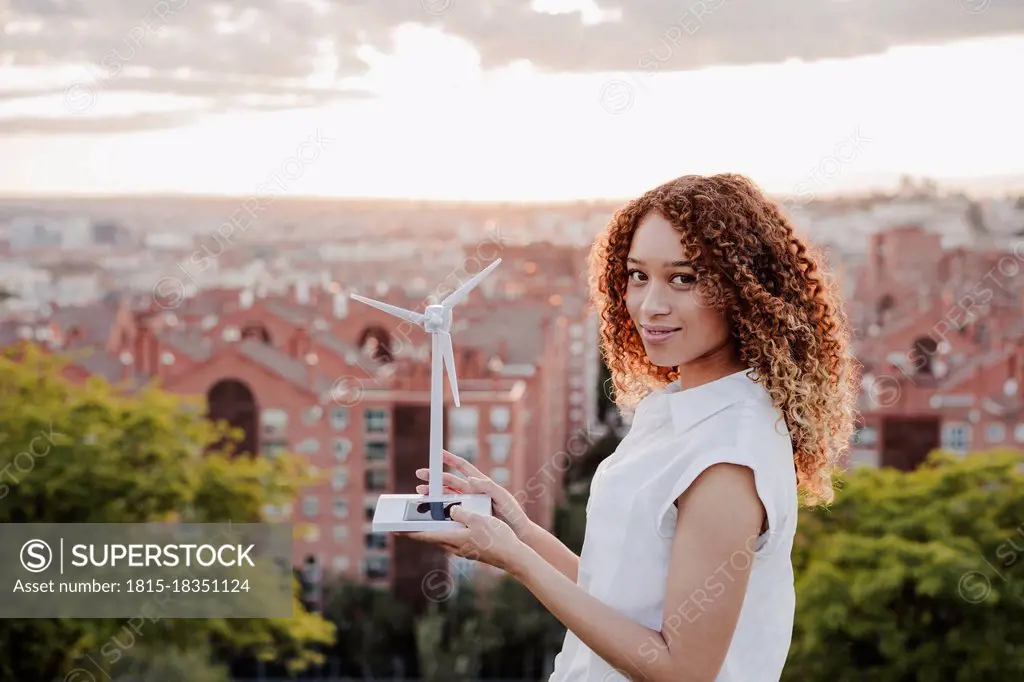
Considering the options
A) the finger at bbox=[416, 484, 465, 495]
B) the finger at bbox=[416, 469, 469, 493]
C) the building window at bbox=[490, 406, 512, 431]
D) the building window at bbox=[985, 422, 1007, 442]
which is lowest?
the building window at bbox=[985, 422, 1007, 442]

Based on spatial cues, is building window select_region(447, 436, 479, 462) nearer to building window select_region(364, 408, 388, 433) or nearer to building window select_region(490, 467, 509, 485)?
building window select_region(490, 467, 509, 485)

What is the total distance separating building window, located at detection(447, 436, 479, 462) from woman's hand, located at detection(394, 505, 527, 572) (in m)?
13.9

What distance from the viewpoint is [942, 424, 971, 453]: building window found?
623 inches

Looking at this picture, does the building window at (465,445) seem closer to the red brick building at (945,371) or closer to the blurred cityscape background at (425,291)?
the blurred cityscape background at (425,291)

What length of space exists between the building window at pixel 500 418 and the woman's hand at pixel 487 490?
1343cm

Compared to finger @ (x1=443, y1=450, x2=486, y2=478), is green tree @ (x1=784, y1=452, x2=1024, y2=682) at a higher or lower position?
lower

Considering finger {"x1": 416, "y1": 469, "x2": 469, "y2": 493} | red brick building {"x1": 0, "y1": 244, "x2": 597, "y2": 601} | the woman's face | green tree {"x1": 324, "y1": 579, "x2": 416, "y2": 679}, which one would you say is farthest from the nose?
green tree {"x1": 324, "y1": 579, "x2": 416, "y2": 679}

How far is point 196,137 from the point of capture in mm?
16172

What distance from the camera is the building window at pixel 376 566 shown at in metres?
15.8

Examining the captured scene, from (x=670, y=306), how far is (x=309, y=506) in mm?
15639

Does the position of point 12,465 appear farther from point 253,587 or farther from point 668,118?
point 668,118

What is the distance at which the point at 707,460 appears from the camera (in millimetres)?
1013

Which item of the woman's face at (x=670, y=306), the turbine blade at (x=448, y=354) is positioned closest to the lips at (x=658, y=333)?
the woman's face at (x=670, y=306)

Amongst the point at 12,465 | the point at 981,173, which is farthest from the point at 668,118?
the point at 981,173
